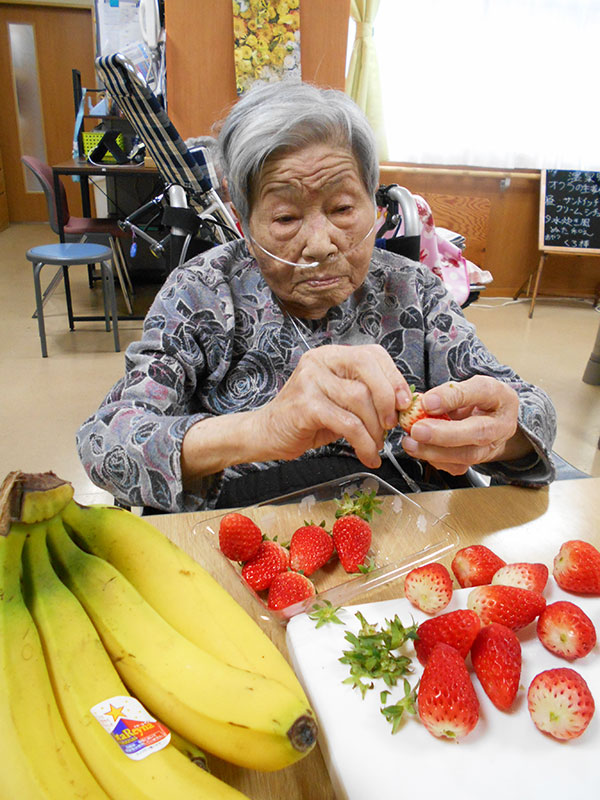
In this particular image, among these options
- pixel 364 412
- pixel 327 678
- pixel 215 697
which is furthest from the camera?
pixel 364 412

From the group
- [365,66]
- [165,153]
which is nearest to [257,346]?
[165,153]

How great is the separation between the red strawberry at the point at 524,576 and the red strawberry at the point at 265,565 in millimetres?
284

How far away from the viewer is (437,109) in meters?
4.71

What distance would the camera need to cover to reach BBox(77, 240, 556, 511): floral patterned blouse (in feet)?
3.57

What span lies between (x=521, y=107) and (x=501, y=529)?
4785 mm

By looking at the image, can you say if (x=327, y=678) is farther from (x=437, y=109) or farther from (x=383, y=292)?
(x=437, y=109)

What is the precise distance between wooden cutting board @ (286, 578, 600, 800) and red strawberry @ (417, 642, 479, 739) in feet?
0.07

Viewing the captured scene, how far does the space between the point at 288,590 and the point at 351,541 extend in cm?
14

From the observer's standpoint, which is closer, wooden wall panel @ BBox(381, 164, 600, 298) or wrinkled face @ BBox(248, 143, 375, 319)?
wrinkled face @ BBox(248, 143, 375, 319)

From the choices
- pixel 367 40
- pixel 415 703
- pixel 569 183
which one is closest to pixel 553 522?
pixel 415 703

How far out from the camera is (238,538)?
80 centimetres

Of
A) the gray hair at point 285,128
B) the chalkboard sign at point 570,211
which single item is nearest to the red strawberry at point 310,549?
the gray hair at point 285,128

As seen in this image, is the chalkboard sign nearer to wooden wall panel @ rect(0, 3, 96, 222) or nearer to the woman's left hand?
the woman's left hand

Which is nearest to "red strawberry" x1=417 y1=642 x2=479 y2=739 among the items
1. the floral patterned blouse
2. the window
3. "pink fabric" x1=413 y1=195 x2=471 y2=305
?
the floral patterned blouse
